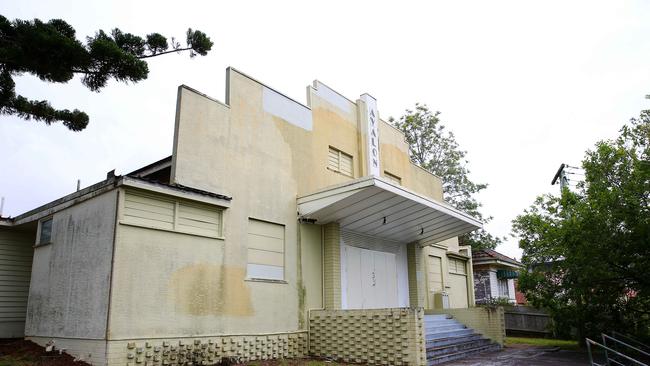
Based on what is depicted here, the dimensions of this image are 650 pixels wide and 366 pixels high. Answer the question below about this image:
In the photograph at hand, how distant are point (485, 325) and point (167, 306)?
35.0 ft

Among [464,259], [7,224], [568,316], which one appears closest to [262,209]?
[7,224]

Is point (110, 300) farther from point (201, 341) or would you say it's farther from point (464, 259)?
point (464, 259)

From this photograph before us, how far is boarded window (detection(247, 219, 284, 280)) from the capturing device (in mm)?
11477

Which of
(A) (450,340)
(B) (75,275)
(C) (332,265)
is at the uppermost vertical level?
(C) (332,265)

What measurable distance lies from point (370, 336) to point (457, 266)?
1113 centimetres

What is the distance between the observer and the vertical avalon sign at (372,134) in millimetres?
15953

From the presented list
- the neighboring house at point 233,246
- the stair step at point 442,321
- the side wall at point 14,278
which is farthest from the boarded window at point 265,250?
the side wall at point 14,278

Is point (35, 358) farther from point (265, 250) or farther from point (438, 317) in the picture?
A: point (438, 317)

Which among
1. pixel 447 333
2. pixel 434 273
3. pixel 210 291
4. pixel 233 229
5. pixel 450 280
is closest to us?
pixel 210 291

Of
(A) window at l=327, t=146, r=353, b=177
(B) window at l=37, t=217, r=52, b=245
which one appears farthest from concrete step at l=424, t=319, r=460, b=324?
(B) window at l=37, t=217, r=52, b=245

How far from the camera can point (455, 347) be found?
13094 millimetres

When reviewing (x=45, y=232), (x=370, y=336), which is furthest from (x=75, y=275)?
(x=370, y=336)

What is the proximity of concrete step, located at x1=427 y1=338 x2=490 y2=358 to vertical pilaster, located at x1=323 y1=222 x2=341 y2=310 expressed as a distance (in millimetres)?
2661

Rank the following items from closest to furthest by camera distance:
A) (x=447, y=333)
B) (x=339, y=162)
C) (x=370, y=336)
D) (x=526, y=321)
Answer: (x=370, y=336)
(x=447, y=333)
(x=339, y=162)
(x=526, y=321)
